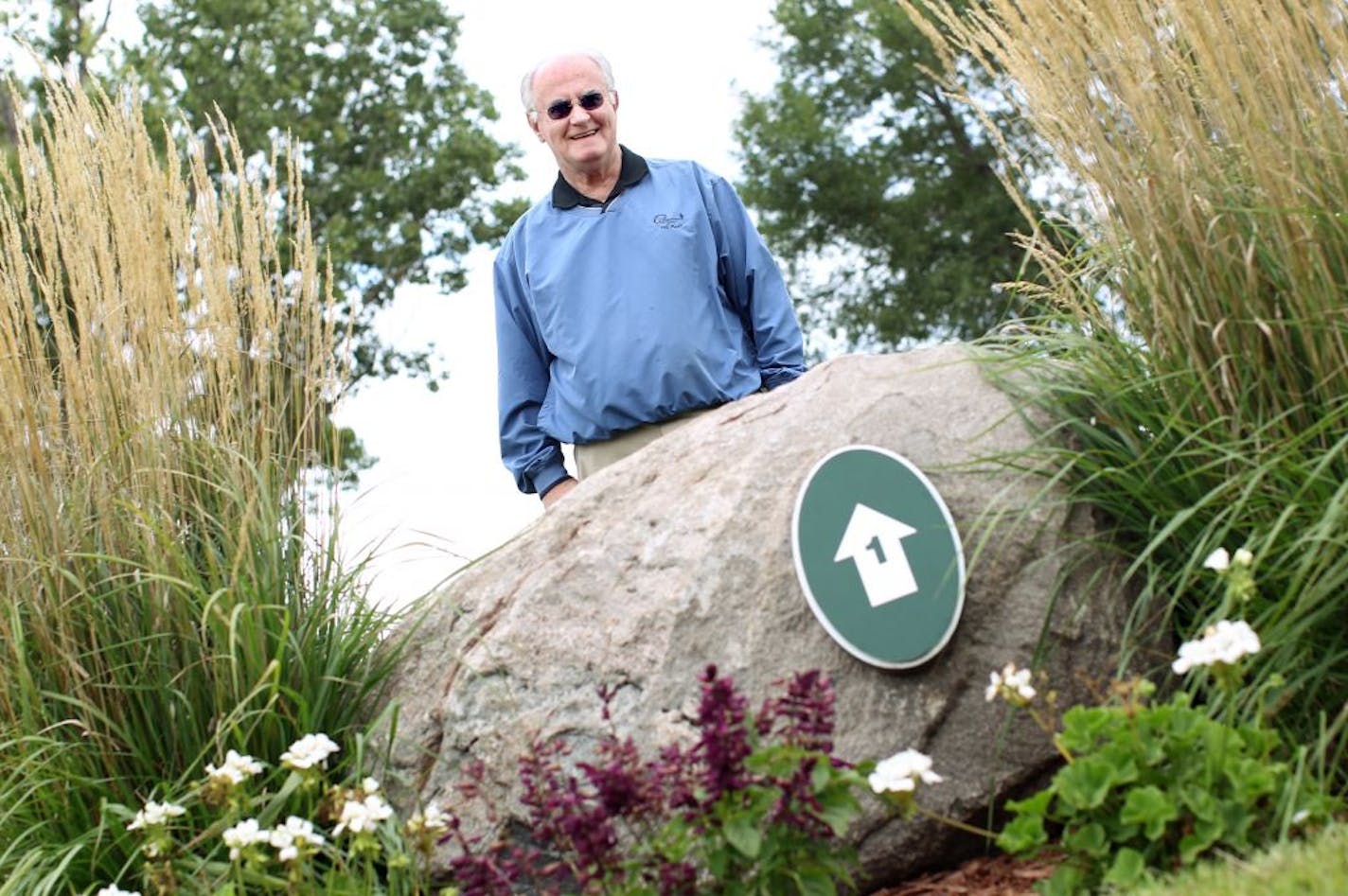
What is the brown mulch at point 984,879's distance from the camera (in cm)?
318

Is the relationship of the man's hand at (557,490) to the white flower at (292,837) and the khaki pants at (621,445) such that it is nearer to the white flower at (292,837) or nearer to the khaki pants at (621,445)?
the khaki pants at (621,445)

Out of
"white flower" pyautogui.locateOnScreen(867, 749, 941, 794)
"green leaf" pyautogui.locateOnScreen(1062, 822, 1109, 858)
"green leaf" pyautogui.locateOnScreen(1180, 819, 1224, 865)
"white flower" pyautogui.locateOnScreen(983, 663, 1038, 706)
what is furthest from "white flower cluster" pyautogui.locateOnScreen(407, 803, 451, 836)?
A: "green leaf" pyautogui.locateOnScreen(1180, 819, 1224, 865)

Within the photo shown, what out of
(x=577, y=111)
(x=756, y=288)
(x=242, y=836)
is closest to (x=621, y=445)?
(x=756, y=288)

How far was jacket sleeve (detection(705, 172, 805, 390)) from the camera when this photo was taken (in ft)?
14.9

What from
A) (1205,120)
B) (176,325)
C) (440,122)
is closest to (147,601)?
(176,325)

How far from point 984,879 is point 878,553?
0.71m

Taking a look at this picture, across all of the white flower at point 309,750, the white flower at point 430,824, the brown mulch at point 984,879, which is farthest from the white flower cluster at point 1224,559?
the white flower at point 309,750

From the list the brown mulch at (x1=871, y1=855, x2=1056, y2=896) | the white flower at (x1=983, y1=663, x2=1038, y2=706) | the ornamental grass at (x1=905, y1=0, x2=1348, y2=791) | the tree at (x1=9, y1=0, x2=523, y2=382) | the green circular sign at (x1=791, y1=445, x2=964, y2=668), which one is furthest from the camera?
the tree at (x1=9, y1=0, x2=523, y2=382)

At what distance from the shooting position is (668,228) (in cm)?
447

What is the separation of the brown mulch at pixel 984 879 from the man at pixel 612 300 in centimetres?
155

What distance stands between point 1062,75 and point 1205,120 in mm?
338

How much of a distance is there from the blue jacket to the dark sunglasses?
0.21 metres

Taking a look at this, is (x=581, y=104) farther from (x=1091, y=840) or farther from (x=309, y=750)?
(x=1091, y=840)

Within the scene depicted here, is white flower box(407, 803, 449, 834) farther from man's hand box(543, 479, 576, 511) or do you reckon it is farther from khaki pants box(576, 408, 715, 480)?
man's hand box(543, 479, 576, 511)
